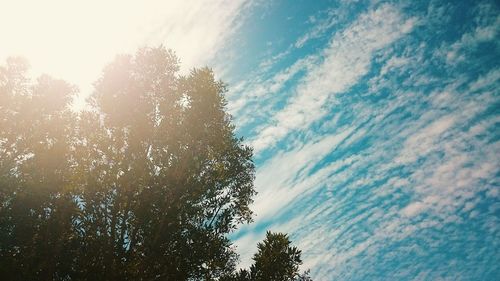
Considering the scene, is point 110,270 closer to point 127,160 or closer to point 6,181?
point 127,160

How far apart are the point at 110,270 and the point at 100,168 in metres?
6.53

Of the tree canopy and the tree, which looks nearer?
the tree canopy

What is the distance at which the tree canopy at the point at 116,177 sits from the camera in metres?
22.6

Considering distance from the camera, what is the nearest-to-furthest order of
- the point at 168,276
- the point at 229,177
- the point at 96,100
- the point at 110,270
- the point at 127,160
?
the point at 110,270 < the point at 168,276 < the point at 127,160 < the point at 96,100 < the point at 229,177

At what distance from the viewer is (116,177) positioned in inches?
934

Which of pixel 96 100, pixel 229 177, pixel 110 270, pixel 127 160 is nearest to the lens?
pixel 110 270

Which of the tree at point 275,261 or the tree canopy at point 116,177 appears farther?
the tree at point 275,261

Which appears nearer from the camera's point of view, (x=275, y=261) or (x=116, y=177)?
(x=116, y=177)

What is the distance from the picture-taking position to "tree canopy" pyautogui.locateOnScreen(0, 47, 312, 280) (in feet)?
74.1

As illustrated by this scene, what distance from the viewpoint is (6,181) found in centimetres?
2303

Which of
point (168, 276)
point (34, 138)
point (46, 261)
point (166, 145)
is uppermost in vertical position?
point (34, 138)

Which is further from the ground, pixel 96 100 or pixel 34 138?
pixel 96 100

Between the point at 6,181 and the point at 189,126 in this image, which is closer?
the point at 6,181

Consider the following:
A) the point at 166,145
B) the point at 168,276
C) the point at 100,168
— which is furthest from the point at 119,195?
the point at 168,276
